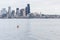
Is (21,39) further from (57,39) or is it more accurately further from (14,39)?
(57,39)

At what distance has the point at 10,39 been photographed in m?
32.1

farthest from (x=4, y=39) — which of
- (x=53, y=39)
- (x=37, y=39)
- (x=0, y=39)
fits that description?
(x=53, y=39)

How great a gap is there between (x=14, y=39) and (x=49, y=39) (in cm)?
539

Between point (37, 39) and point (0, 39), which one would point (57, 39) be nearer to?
point (37, 39)

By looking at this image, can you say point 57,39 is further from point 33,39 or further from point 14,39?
point 14,39

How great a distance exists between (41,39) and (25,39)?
250 centimetres

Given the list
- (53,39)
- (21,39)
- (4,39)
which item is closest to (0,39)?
(4,39)

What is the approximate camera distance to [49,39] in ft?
105

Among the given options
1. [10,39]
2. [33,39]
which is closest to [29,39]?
[33,39]

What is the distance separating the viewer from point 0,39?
3225cm

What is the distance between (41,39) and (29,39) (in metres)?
1.86

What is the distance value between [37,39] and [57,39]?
10.3 ft

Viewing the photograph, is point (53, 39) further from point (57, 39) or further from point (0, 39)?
point (0, 39)

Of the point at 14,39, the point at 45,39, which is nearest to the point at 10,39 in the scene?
the point at 14,39
